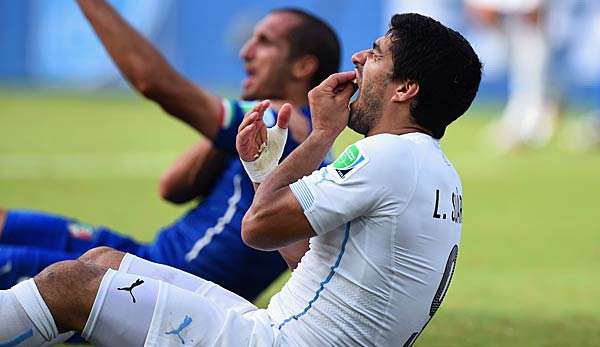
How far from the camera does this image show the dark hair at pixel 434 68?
428cm

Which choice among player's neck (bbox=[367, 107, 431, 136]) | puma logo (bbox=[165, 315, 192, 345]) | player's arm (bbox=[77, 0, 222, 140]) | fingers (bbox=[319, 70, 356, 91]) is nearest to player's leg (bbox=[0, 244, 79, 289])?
player's arm (bbox=[77, 0, 222, 140])

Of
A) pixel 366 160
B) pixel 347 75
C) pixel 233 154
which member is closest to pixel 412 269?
pixel 366 160

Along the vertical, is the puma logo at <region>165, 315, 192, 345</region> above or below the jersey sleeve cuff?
below

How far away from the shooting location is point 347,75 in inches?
174

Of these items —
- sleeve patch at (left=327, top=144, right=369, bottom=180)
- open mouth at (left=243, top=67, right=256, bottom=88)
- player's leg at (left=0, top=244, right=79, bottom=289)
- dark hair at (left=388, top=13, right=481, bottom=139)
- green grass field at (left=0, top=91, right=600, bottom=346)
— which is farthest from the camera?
green grass field at (left=0, top=91, right=600, bottom=346)

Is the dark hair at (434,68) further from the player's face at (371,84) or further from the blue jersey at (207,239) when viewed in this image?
the blue jersey at (207,239)

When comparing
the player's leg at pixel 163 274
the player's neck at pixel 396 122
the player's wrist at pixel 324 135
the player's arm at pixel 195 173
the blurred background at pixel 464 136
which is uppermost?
the player's neck at pixel 396 122

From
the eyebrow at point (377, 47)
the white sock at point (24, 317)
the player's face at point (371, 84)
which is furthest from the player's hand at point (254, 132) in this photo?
the white sock at point (24, 317)

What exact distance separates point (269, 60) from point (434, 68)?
2.34 metres

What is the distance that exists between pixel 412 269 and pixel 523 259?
5.19m

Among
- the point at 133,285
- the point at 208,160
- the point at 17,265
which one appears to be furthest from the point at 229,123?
the point at 133,285

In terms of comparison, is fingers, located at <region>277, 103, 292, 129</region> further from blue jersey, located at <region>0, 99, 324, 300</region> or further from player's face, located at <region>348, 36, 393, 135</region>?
blue jersey, located at <region>0, 99, 324, 300</region>

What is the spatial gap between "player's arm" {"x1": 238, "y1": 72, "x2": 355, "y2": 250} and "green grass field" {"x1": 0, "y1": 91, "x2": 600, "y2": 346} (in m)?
2.10

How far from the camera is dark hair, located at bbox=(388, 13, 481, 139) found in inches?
168
